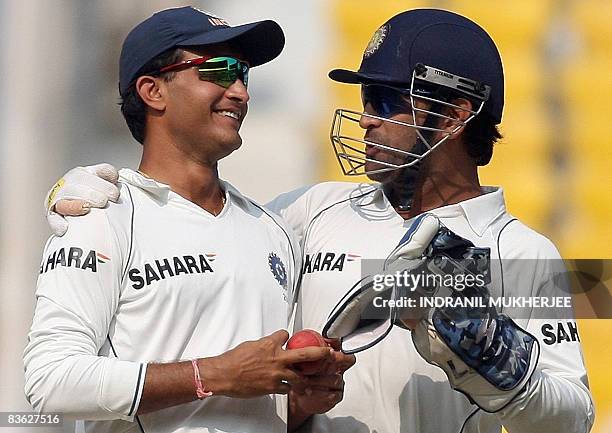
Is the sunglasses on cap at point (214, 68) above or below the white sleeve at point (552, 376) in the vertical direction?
above

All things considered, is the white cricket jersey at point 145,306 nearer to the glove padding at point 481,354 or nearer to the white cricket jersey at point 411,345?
the white cricket jersey at point 411,345

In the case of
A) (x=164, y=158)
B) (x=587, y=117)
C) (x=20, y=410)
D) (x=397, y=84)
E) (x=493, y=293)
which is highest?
(x=587, y=117)

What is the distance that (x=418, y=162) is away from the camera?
221cm

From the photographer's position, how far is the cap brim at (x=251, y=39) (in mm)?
2070

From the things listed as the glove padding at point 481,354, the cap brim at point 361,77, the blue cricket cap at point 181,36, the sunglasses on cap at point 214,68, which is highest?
the blue cricket cap at point 181,36

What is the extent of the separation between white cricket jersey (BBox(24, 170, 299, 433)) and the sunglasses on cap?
0.21 m

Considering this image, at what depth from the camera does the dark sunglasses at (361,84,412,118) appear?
7.16 feet

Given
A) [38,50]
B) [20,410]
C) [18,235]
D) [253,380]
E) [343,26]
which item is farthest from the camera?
[343,26]

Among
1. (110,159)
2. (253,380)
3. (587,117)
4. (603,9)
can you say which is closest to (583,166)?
(587,117)

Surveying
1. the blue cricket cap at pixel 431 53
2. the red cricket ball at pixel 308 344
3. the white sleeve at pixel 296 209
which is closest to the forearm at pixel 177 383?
the red cricket ball at pixel 308 344

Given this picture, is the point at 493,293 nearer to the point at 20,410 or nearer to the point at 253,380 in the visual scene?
the point at 253,380

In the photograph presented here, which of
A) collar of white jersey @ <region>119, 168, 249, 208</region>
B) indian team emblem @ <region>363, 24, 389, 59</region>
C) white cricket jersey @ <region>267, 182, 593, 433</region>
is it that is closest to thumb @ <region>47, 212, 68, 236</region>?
collar of white jersey @ <region>119, 168, 249, 208</region>

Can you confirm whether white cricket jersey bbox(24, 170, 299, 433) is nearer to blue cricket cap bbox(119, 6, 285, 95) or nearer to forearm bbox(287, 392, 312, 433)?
forearm bbox(287, 392, 312, 433)

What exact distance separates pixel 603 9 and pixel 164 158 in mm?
2094
